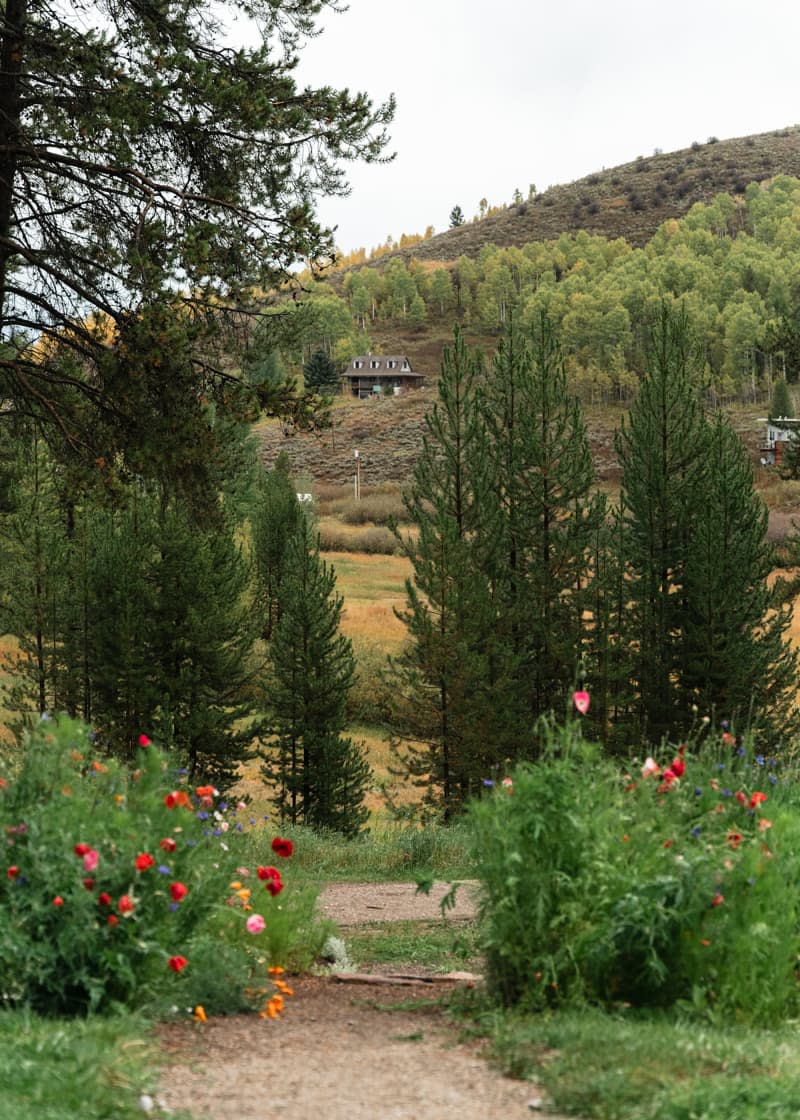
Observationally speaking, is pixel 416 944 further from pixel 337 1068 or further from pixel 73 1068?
pixel 73 1068

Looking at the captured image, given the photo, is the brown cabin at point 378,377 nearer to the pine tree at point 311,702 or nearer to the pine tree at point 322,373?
the pine tree at point 322,373

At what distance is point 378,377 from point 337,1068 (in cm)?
13771

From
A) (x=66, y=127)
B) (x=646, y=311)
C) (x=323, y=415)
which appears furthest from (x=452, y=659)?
(x=646, y=311)

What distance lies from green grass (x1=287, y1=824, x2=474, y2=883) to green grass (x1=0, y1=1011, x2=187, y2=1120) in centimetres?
774

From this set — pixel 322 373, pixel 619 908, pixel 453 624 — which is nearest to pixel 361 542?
pixel 453 624

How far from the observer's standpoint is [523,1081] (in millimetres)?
4336

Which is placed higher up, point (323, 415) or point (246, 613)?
point (323, 415)

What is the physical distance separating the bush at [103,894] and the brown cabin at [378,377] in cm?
13141

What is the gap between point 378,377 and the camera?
140250 millimetres

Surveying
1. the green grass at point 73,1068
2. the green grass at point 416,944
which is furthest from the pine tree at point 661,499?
the green grass at point 73,1068

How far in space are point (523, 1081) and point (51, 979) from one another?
6.11 feet

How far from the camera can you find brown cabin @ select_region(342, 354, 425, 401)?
455 ft

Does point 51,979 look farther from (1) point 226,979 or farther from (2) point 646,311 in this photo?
(2) point 646,311

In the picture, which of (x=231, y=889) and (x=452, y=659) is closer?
(x=231, y=889)
